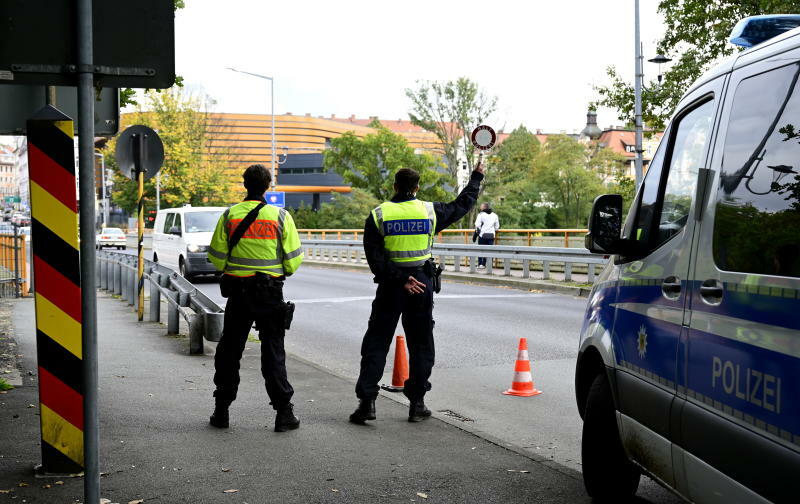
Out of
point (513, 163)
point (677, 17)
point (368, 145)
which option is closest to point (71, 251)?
point (677, 17)

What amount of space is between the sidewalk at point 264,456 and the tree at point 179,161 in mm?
51354

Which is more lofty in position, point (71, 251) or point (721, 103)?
point (721, 103)

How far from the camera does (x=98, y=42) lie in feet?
12.6

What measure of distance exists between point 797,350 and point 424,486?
2797 mm

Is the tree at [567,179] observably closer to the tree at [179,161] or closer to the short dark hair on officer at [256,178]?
the tree at [179,161]

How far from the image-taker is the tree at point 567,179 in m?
69.2

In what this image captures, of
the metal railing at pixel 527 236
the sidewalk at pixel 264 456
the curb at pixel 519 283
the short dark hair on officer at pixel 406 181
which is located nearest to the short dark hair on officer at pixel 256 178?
the short dark hair on officer at pixel 406 181

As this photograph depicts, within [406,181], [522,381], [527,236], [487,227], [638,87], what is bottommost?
[522,381]

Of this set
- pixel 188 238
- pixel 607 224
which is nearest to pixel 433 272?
pixel 607 224

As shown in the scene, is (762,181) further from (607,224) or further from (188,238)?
(188,238)

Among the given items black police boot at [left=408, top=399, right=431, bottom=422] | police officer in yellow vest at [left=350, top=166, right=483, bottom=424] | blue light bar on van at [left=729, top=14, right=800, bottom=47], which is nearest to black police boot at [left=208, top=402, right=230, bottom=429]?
police officer in yellow vest at [left=350, top=166, right=483, bottom=424]

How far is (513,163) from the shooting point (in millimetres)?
64125

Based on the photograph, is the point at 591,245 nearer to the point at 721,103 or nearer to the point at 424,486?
the point at 721,103

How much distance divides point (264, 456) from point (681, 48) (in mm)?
20454
